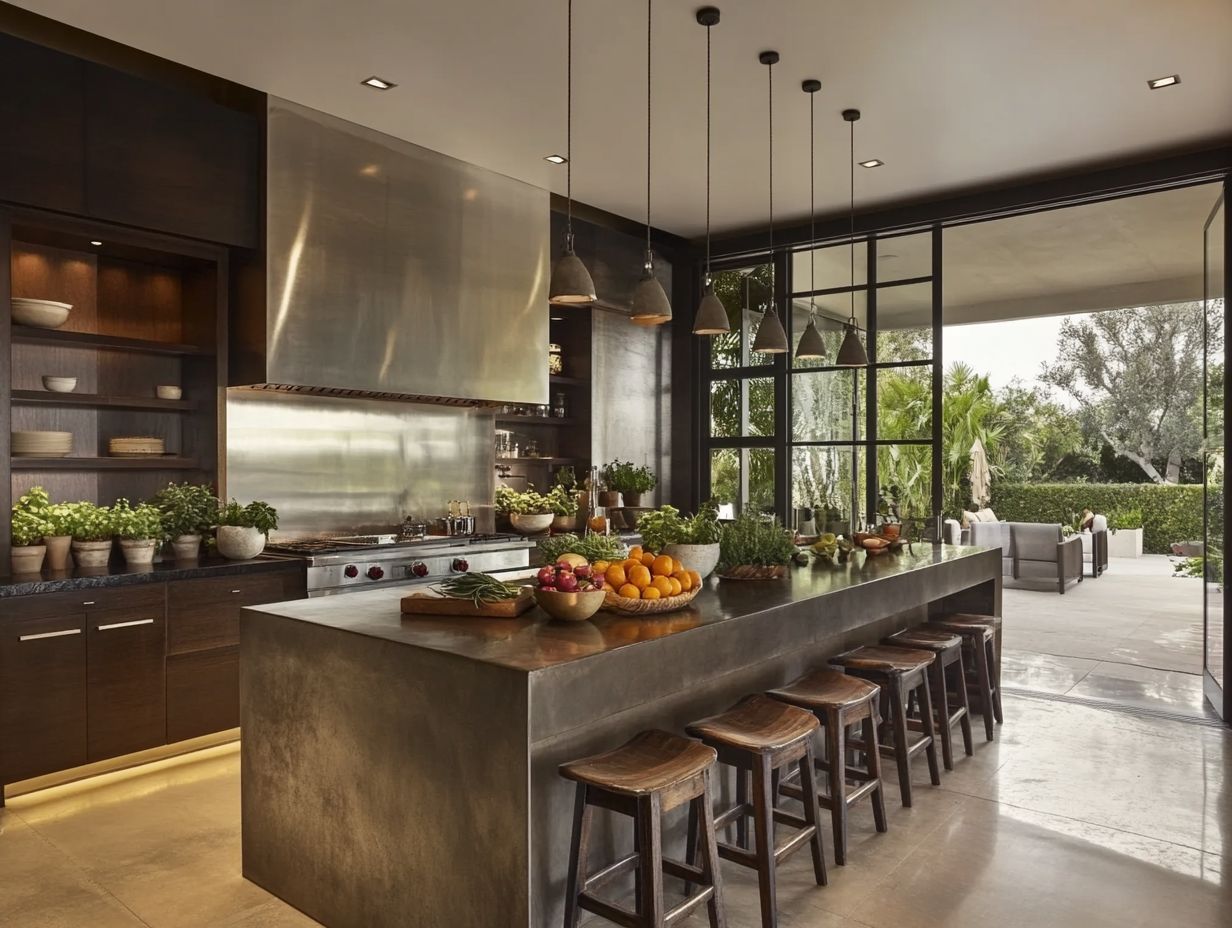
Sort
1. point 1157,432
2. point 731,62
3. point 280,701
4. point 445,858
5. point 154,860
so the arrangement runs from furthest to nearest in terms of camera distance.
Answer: point 1157,432
point 731,62
point 154,860
point 280,701
point 445,858

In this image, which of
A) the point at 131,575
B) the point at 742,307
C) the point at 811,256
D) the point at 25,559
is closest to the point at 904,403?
the point at 811,256

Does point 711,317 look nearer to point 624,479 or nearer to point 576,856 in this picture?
point 576,856

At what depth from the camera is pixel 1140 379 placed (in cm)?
1641

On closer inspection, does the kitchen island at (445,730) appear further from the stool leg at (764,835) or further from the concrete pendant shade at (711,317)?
the concrete pendant shade at (711,317)

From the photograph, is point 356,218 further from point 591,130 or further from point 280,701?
point 280,701

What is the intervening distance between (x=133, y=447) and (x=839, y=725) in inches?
139

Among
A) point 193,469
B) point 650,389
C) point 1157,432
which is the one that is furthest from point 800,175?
point 1157,432

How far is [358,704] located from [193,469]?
277 centimetres

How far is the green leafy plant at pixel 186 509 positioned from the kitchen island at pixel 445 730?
182 centimetres

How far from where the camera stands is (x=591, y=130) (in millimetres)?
4934

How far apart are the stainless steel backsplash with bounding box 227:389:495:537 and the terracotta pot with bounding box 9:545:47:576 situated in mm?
1094

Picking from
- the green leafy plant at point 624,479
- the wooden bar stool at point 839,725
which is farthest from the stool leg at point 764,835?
the green leafy plant at point 624,479

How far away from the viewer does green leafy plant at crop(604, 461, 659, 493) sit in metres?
6.70

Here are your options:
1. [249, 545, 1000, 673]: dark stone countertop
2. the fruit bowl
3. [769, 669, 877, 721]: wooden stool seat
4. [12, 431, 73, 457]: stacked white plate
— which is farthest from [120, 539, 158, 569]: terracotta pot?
[769, 669, 877, 721]: wooden stool seat
